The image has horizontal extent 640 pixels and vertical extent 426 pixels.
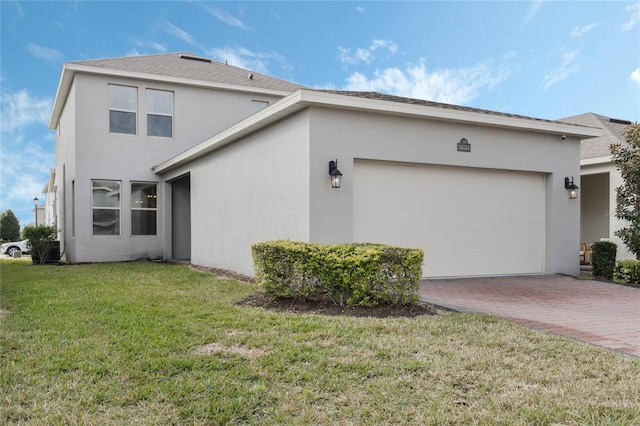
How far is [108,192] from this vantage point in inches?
546

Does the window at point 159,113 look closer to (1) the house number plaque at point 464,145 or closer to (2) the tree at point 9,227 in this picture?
(1) the house number plaque at point 464,145

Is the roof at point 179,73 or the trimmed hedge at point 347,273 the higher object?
the roof at point 179,73

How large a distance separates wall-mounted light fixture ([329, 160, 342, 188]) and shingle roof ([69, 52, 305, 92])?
913cm

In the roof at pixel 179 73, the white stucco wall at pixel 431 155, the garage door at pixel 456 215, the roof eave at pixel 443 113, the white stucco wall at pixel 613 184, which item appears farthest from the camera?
the roof at pixel 179 73

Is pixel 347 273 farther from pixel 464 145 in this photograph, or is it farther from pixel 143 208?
pixel 143 208

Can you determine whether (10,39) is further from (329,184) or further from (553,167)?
(553,167)

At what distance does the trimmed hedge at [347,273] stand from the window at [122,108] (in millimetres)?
10170

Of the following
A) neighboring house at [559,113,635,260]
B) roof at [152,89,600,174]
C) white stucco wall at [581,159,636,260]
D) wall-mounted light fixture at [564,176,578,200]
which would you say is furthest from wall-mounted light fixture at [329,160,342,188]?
neighboring house at [559,113,635,260]

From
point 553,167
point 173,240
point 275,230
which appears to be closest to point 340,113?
point 275,230

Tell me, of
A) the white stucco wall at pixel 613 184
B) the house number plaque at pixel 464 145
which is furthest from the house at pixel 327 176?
the white stucco wall at pixel 613 184

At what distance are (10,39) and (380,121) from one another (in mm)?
→ 11191

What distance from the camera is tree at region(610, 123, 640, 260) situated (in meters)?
8.30

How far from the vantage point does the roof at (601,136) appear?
13.1 m

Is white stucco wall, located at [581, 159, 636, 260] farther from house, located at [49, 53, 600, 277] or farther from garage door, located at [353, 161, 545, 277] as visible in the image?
garage door, located at [353, 161, 545, 277]
